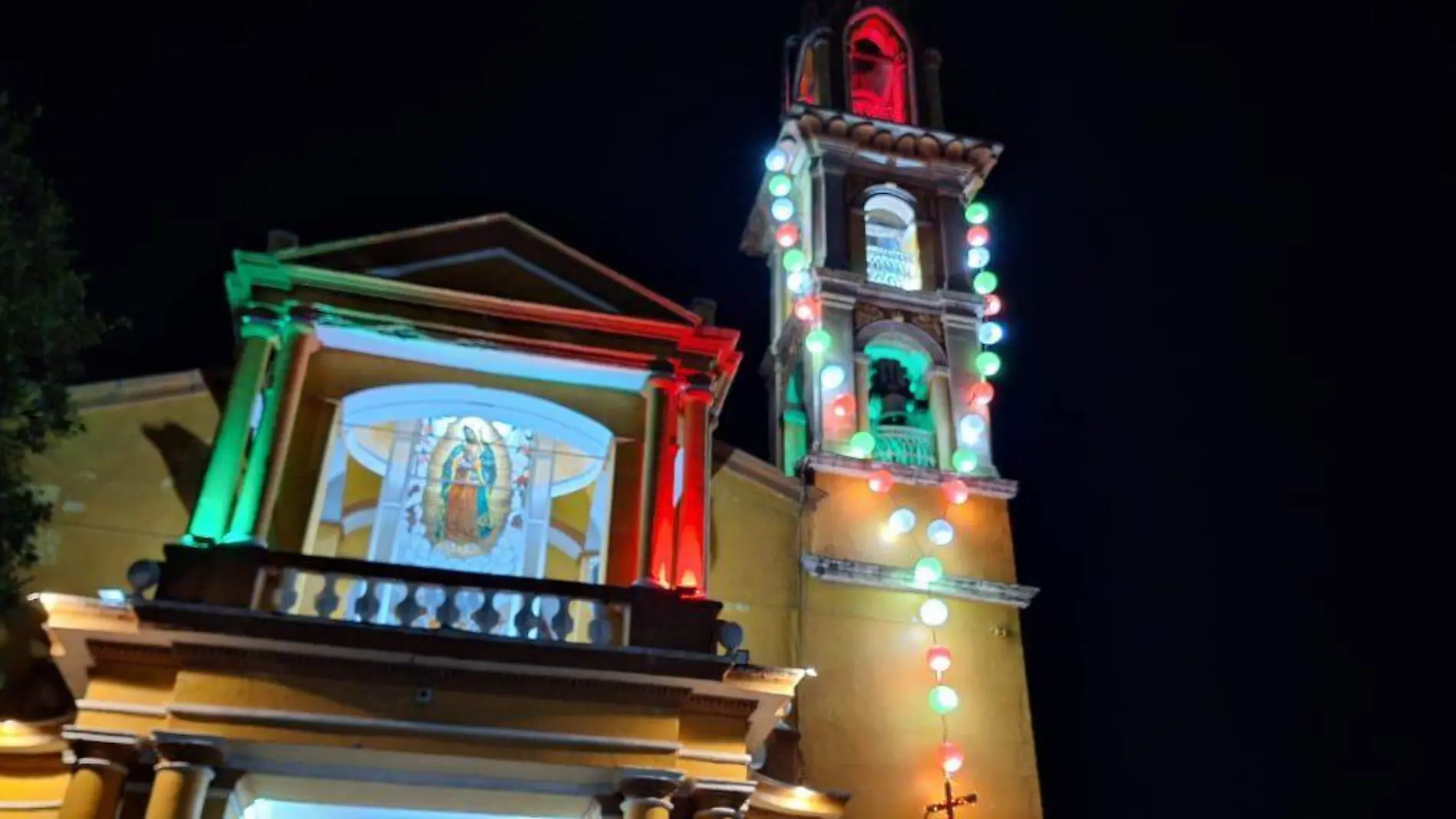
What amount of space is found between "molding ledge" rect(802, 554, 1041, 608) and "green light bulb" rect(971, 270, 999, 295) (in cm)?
452

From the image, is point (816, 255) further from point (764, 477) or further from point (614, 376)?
point (614, 376)

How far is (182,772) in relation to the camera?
934 centimetres

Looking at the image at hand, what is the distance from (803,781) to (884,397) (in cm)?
551

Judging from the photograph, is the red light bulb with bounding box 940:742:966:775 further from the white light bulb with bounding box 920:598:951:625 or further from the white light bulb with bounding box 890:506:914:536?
the white light bulb with bounding box 890:506:914:536

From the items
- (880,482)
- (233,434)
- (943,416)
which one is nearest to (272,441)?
(233,434)

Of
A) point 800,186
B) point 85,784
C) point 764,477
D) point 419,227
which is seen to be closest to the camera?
point 85,784

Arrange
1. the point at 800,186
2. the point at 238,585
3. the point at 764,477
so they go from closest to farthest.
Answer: the point at 238,585 → the point at 764,477 → the point at 800,186

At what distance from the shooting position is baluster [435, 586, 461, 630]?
10344mm

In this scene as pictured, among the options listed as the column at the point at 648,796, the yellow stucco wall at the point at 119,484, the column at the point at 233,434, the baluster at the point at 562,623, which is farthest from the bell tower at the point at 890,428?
the yellow stucco wall at the point at 119,484

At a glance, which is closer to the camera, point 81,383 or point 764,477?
point 81,383

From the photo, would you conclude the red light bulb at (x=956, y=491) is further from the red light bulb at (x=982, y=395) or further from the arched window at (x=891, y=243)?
the arched window at (x=891, y=243)

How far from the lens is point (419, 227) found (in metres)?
12.6

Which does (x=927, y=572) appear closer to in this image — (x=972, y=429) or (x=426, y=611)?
(x=972, y=429)

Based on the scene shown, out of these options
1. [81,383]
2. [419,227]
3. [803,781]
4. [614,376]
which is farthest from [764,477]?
[81,383]
